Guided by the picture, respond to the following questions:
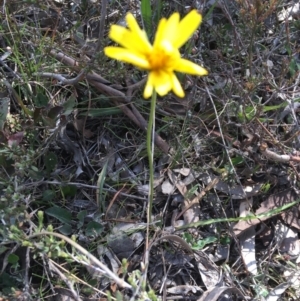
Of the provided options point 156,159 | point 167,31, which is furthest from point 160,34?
point 156,159

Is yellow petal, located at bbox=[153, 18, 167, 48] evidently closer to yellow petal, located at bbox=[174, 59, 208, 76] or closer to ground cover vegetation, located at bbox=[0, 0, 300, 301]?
yellow petal, located at bbox=[174, 59, 208, 76]

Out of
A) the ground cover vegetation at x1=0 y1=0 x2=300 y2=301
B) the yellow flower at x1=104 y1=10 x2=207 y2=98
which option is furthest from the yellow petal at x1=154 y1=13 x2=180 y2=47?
the ground cover vegetation at x1=0 y1=0 x2=300 y2=301

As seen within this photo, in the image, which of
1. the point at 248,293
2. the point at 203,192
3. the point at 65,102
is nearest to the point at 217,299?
the point at 248,293

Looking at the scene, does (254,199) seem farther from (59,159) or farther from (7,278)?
(7,278)

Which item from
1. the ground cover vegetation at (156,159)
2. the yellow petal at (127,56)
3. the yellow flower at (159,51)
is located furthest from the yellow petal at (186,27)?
the ground cover vegetation at (156,159)

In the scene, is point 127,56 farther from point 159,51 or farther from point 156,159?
point 156,159
